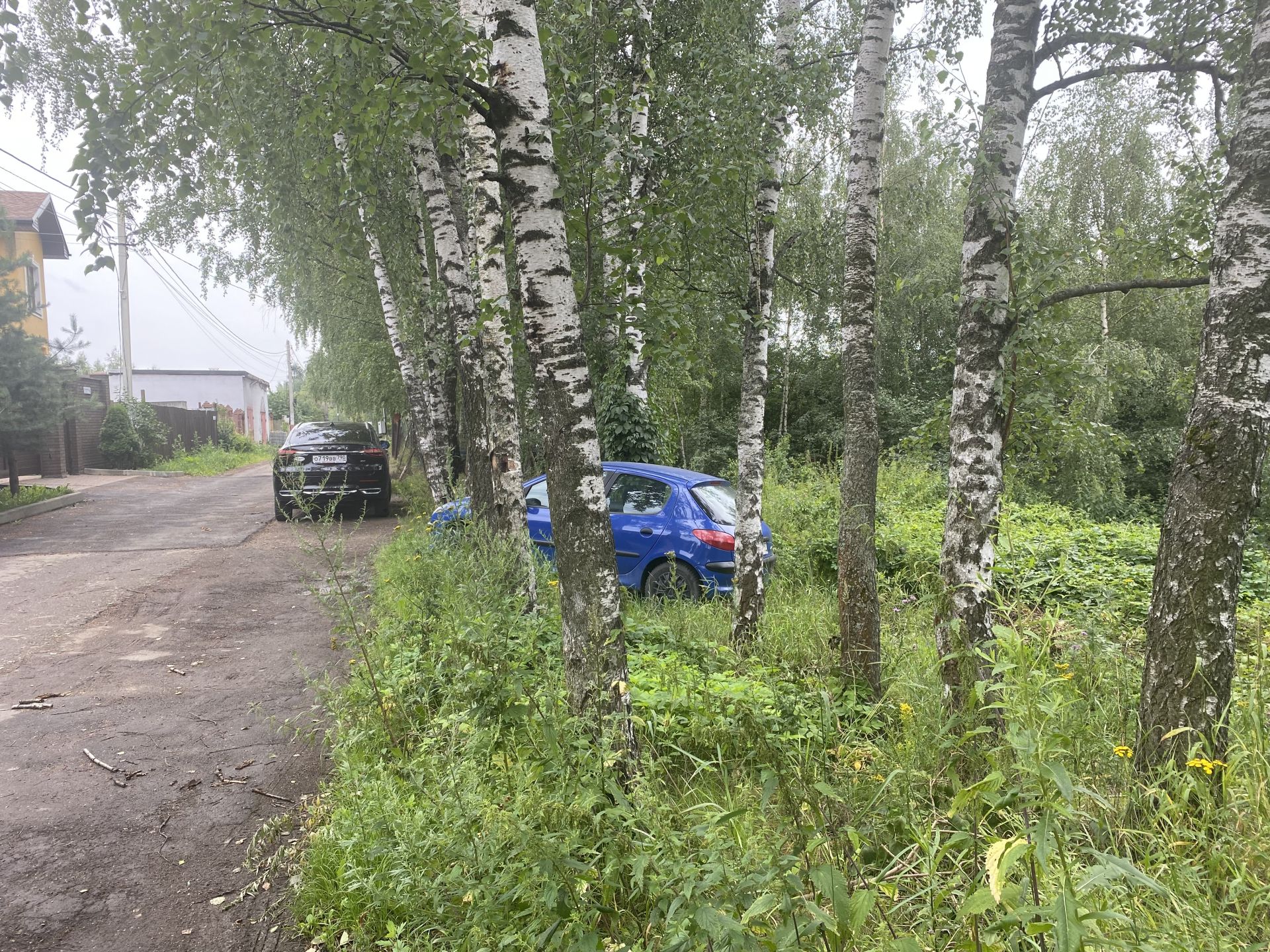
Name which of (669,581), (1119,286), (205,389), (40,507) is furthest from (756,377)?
(205,389)

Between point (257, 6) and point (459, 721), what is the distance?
11.0ft

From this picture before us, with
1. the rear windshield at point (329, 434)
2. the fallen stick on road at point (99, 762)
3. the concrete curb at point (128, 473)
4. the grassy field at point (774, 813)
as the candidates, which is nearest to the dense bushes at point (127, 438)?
the concrete curb at point (128, 473)

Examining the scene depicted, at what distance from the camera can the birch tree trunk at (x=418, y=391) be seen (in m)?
11.2

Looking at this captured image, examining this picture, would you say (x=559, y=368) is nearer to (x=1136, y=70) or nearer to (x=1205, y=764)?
(x=1205, y=764)

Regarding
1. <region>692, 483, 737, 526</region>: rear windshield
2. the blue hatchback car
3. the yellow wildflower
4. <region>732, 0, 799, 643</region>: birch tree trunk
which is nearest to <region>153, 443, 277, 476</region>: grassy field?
the blue hatchback car

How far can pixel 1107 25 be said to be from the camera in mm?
4090

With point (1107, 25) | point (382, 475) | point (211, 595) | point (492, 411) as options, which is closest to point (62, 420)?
point (382, 475)

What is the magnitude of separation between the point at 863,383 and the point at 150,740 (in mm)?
4999

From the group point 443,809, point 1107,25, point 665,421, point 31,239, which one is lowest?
point 443,809

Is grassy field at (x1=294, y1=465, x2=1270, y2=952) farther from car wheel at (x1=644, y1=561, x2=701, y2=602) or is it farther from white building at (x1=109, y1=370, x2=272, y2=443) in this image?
white building at (x1=109, y1=370, x2=272, y2=443)

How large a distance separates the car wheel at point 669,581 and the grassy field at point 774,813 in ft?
8.42

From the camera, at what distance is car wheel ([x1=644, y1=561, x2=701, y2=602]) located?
7438mm

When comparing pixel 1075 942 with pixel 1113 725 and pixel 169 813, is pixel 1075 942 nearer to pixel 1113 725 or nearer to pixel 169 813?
pixel 1113 725

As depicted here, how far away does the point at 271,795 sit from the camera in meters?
3.88
